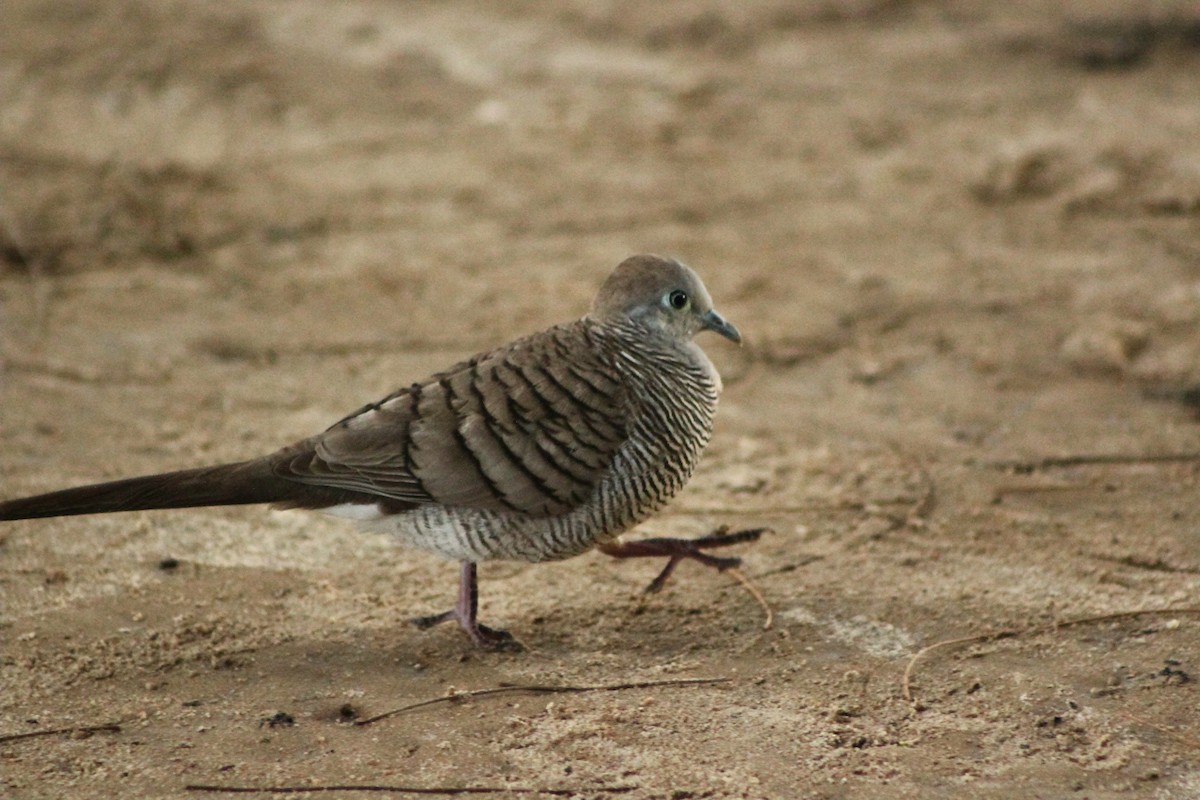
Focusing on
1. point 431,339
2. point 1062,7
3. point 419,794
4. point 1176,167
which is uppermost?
point 1062,7

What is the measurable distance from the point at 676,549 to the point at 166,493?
5.11 feet

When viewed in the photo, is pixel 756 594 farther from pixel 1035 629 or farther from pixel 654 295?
pixel 654 295

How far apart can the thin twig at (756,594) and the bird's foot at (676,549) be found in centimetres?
9

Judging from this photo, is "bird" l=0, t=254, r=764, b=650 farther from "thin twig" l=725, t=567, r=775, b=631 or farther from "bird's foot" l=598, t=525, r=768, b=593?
"thin twig" l=725, t=567, r=775, b=631

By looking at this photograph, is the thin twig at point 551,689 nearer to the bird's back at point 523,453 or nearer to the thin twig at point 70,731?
the bird's back at point 523,453

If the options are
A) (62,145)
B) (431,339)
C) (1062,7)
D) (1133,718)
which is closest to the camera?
(1133,718)

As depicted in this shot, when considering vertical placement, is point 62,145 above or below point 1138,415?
above

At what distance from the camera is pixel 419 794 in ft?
11.4

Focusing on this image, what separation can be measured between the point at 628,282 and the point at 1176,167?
4.65 m

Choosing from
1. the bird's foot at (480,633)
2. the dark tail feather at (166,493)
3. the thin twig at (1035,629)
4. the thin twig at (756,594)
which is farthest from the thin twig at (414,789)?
the thin twig at (1035,629)

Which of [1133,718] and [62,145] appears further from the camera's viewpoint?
[62,145]

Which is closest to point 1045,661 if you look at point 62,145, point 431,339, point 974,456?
point 974,456

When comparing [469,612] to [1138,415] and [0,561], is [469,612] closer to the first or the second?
[0,561]

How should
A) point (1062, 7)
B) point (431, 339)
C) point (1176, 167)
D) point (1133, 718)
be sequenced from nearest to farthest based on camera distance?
point (1133, 718) < point (431, 339) < point (1176, 167) < point (1062, 7)
